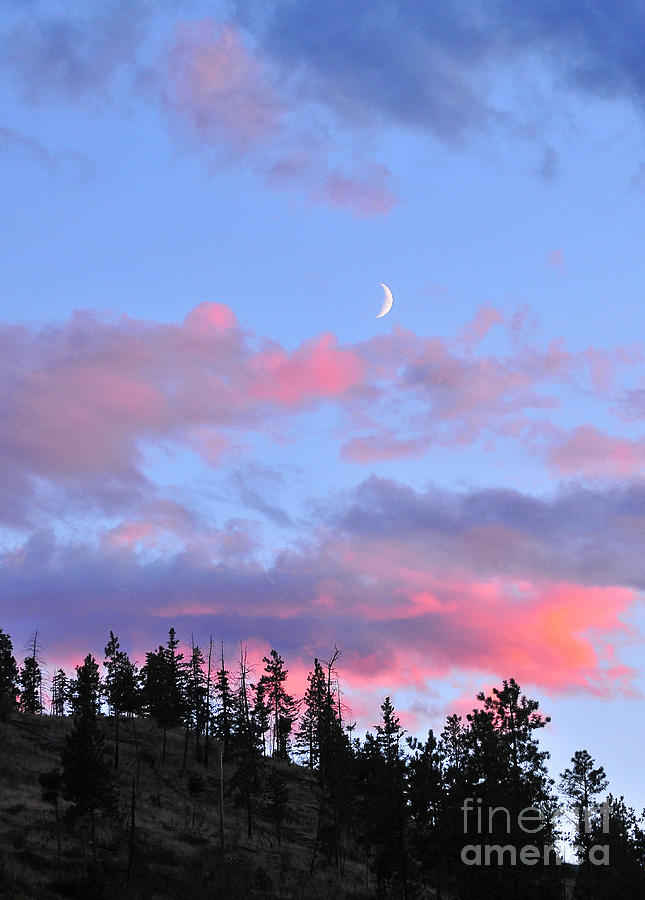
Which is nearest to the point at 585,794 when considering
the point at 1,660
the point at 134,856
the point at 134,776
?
the point at 134,856

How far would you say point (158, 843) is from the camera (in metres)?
63.3

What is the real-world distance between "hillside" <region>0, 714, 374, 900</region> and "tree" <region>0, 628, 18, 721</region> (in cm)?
236

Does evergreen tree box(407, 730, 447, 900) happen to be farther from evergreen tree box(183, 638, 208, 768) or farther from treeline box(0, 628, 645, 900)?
evergreen tree box(183, 638, 208, 768)

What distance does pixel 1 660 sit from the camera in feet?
368

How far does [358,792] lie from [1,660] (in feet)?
190

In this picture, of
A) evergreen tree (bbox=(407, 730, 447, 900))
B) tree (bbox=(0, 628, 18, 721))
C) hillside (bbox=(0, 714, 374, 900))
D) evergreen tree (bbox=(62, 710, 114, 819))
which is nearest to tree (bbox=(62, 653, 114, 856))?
evergreen tree (bbox=(62, 710, 114, 819))

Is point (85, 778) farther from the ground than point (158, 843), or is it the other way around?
point (85, 778)

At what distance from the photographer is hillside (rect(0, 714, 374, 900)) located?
176ft

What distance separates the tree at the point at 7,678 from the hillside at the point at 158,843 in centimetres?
236

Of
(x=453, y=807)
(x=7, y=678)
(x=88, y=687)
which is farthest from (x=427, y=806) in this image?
(x=7, y=678)

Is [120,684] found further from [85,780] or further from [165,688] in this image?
[85,780]

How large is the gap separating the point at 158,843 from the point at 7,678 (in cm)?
5462

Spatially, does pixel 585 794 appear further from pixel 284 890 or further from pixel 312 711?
pixel 312 711

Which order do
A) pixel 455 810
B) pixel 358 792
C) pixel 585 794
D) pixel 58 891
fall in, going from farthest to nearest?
pixel 358 792 → pixel 585 794 → pixel 455 810 → pixel 58 891
